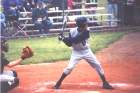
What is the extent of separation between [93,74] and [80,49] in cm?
29

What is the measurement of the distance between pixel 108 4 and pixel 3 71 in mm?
1267

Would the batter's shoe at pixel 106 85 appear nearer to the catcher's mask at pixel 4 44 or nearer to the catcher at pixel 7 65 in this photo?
the catcher at pixel 7 65

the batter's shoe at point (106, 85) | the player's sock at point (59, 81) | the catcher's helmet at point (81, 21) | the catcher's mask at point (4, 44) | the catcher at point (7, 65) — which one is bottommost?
the batter's shoe at point (106, 85)

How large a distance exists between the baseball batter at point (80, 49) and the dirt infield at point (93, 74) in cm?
8

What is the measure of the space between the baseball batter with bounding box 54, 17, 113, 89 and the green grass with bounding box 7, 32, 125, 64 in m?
0.08

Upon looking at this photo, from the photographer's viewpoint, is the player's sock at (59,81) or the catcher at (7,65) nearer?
the catcher at (7,65)

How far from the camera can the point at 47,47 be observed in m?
9.61

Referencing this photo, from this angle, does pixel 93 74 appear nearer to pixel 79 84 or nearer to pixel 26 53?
pixel 79 84

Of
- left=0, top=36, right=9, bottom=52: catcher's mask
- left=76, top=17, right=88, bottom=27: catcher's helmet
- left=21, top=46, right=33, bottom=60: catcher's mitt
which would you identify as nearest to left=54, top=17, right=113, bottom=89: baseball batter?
left=76, top=17, right=88, bottom=27: catcher's helmet

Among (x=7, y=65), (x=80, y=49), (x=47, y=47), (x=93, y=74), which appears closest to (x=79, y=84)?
(x=93, y=74)

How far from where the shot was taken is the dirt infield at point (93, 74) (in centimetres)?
953

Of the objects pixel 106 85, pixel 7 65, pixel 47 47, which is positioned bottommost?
pixel 106 85

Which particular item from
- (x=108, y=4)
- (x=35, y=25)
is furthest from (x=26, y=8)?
(x=108, y=4)

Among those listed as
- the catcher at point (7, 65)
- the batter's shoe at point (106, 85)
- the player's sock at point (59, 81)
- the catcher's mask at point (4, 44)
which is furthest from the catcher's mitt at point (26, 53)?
the batter's shoe at point (106, 85)
